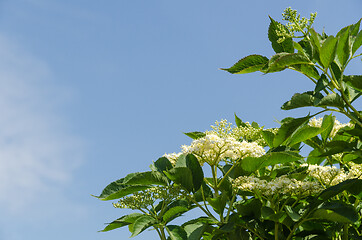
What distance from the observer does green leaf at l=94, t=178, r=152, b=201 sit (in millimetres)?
3498

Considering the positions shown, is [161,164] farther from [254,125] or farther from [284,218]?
[254,125]

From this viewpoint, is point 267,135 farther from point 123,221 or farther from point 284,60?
point 123,221

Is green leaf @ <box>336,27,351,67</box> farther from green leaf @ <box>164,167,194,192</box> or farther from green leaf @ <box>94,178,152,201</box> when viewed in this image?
green leaf @ <box>94,178,152,201</box>

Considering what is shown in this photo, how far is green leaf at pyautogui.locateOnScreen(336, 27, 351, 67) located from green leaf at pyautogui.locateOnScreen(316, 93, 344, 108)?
28 centimetres

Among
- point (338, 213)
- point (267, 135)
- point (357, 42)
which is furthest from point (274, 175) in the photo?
point (357, 42)

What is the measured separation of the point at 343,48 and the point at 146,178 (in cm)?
180

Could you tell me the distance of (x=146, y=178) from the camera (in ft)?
11.0

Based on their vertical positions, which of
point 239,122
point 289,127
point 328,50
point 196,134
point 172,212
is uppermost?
point 239,122

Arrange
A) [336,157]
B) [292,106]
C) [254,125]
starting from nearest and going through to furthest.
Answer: [292,106] → [336,157] → [254,125]

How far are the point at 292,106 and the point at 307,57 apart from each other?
40 cm

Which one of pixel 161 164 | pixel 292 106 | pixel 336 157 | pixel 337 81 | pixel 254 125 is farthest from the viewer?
pixel 254 125

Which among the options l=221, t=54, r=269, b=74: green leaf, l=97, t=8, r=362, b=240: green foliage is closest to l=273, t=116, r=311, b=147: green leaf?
l=97, t=8, r=362, b=240: green foliage

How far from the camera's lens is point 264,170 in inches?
160

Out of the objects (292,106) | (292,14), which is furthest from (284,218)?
(292,14)
